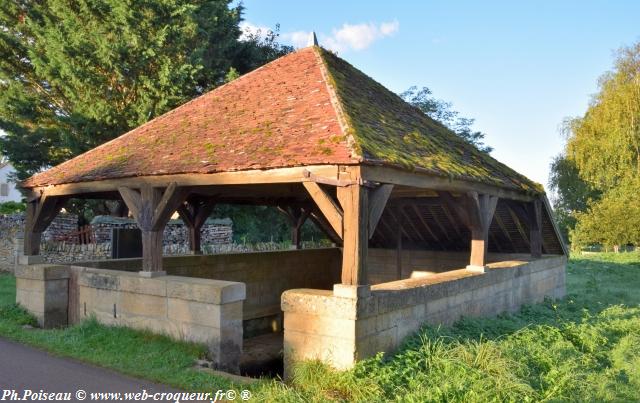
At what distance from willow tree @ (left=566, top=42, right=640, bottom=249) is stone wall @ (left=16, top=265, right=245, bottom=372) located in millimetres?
24775

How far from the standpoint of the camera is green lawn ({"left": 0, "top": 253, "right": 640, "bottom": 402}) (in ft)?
17.1

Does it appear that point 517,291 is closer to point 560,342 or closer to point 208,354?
point 560,342

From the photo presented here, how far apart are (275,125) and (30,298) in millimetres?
5127

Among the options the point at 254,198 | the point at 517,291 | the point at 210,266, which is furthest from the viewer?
the point at 254,198

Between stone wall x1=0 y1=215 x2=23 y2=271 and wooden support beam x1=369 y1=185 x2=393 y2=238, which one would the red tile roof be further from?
stone wall x1=0 y1=215 x2=23 y2=271

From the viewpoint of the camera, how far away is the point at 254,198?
12469 millimetres

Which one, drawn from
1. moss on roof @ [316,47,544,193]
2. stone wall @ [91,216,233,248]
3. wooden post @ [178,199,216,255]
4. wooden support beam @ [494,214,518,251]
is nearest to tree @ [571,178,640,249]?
wooden support beam @ [494,214,518,251]

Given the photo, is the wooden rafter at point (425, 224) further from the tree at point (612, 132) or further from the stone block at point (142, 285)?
the tree at point (612, 132)

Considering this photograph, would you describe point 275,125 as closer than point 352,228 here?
No

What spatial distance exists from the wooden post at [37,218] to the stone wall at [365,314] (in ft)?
18.1

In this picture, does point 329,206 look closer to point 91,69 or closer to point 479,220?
point 479,220

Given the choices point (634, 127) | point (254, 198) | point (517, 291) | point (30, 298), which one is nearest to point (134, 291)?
point (30, 298)

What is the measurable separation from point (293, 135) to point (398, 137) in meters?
1.67

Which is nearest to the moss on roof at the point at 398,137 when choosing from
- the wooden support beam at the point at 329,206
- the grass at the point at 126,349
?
the wooden support beam at the point at 329,206
